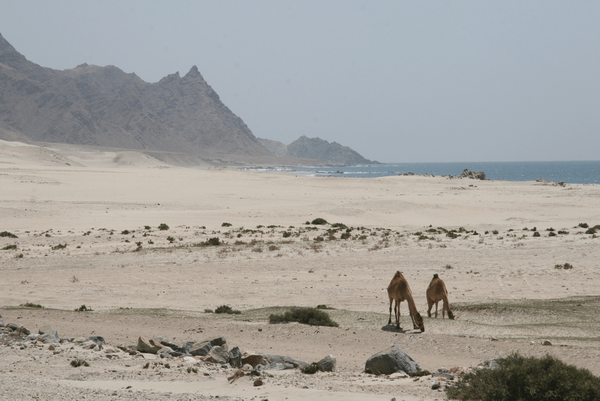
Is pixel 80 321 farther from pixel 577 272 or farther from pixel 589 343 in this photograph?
pixel 577 272

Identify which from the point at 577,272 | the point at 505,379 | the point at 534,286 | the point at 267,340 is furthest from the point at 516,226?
the point at 505,379

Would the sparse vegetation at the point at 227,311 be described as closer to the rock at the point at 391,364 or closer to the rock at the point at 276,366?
the rock at the point at 276,366

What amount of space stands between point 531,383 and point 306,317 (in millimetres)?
6598

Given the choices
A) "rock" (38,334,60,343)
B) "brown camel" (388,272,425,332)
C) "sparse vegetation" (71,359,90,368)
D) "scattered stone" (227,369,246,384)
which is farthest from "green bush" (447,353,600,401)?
"rock" (38,334,60,343)

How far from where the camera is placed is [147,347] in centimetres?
997

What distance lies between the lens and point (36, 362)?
361 inches

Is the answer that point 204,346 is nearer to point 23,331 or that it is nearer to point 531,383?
point 23,331

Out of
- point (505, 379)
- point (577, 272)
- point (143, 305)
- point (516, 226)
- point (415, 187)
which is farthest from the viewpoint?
point (415, 187)

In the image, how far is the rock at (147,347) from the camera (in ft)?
32.6

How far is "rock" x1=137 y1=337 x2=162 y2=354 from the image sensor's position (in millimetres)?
9922

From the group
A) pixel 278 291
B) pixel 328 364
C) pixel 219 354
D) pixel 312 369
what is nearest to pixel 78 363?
pixel 219 354

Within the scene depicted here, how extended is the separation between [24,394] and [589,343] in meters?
9.64

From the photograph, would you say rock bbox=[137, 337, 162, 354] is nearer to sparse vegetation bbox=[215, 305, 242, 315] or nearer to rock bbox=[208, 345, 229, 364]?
rock bbox=[208, 345, 229, 364]

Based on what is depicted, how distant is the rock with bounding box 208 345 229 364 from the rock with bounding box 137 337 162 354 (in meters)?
1.20
